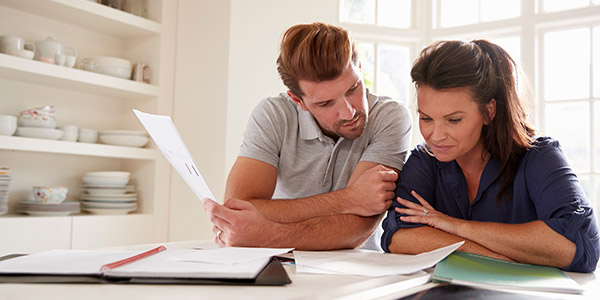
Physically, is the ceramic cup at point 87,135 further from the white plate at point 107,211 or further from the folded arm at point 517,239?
the folded arm at point 517,239

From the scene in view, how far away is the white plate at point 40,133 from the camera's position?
2516 mm

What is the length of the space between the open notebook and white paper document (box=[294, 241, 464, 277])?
80 mm

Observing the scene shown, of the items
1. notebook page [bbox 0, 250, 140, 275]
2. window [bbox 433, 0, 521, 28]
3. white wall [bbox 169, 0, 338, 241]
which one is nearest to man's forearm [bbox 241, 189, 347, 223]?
notebook page [bbox 0, 250, 140, 275]

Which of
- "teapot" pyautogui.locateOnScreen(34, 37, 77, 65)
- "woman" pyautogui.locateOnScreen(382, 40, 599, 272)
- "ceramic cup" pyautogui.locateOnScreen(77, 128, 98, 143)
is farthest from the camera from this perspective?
"ceramic cup" pyautogui.locateOnScreen(77, 128, 98, 143)

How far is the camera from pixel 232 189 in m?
1.59

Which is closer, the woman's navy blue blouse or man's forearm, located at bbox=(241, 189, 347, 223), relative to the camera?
the woman's navy blue blouse

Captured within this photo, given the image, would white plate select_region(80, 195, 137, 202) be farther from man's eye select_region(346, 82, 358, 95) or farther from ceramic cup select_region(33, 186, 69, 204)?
man's eye select_region(346, 82, 358, 95)

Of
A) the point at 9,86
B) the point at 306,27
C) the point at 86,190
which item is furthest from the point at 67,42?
the point at 306,27

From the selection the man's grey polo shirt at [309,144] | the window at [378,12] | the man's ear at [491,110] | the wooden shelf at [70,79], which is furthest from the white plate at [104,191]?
the man's ear at [491,110]

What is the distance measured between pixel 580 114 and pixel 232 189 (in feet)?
8.66

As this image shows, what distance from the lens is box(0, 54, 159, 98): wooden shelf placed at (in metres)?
2.46

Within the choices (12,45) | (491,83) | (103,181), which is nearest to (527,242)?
(491,83)

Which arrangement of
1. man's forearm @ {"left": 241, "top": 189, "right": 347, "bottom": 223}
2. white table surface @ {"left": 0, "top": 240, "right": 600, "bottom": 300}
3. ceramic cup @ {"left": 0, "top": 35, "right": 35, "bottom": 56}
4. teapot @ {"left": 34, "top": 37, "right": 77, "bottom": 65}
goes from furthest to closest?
teapot @ {"left": 34, "top": 37, "right": 77, "bottom": 65}, ceramic cup @ {"left": 0, "top": 35, "right": 35, "bottom": 56}, man's forearm @ {"left": 241, "top": 189, "right": 347, "bottom": 223}, white table surface @ {"left": 0, "top": 240, "right": 600, "bottom": 300}

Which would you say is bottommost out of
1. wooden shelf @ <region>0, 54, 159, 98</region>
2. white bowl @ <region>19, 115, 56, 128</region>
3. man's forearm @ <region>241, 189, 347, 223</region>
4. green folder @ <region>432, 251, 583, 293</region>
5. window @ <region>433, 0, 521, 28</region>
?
green folder @ <region>432, 251, 583, 293</region>
